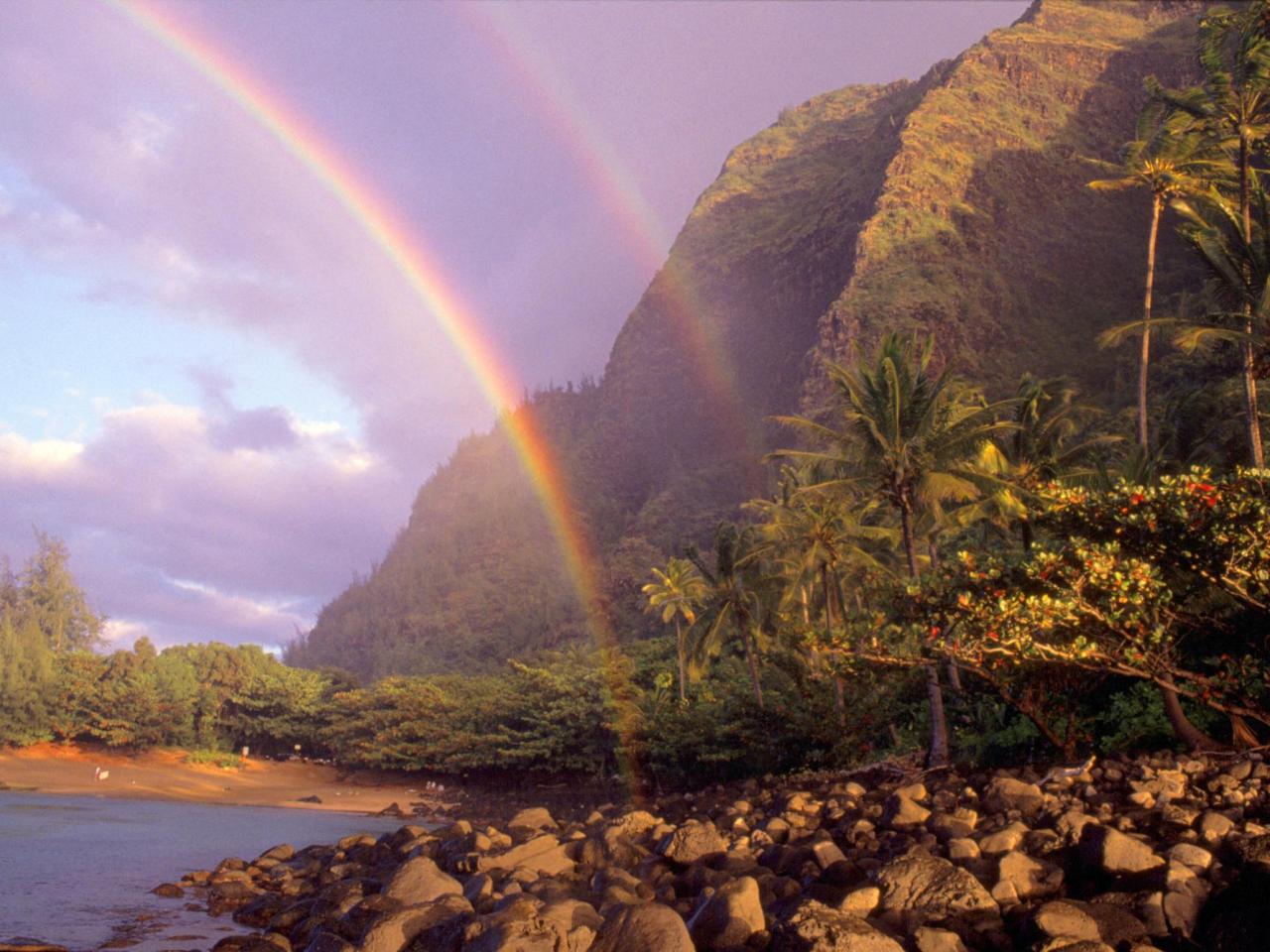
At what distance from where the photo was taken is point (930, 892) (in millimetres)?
10734

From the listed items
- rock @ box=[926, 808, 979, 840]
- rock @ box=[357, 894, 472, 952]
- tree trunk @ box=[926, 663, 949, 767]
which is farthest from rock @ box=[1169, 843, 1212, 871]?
tree trunk @ box=[926, 663, 949, 767]

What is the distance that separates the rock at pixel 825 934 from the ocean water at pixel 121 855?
35.9 ft

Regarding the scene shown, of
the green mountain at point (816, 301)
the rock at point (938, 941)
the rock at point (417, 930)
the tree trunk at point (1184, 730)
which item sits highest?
the green mountain at point (816, 301)

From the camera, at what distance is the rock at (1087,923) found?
9281mm

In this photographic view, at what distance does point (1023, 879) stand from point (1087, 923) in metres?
1.87

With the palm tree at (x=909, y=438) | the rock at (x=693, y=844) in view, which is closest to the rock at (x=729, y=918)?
the rock at (x=693, y=844)

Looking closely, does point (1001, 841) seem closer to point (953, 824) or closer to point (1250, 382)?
point (953, 824)

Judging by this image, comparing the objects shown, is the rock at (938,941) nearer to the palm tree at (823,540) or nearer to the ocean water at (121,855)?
the ocean water at (121,855)

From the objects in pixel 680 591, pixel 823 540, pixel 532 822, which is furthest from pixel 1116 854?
pixel 680 591

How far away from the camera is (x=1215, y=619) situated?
16031 mm

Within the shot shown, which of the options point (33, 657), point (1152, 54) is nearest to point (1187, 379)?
point (33, 657)

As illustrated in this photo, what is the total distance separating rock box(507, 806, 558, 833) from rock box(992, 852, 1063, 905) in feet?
44.5

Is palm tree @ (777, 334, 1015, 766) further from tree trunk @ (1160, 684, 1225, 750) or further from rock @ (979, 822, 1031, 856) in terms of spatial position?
rock @ (979, 822, 1031, 856)

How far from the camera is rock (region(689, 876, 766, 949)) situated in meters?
10.4
